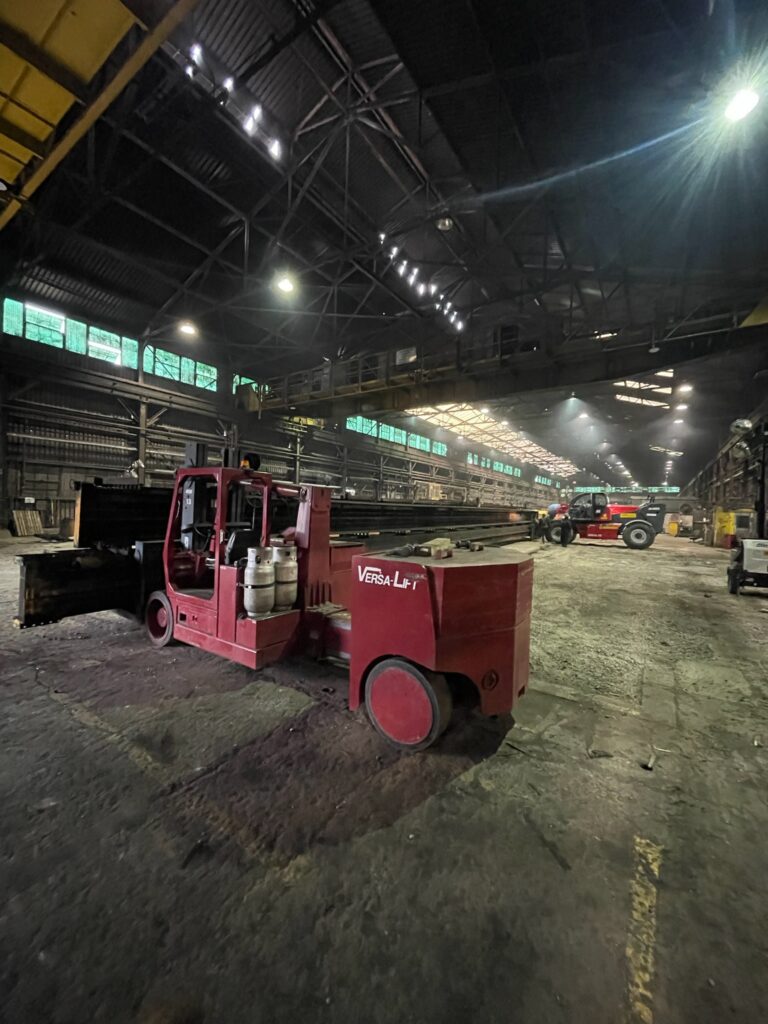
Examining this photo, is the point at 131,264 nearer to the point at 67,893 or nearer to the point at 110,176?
the point at 110,176

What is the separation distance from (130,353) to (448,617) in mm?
18215

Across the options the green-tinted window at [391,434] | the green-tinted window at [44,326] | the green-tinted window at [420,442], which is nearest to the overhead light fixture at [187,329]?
the green-tinted window at [44,326]

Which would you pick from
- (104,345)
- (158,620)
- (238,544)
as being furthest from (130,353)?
(238,544)

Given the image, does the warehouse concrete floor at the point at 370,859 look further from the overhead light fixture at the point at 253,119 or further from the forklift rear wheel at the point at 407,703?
the overhead light fixture at the point at 253,119

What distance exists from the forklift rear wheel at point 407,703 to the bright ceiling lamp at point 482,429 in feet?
62.8

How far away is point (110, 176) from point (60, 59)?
9394 mm

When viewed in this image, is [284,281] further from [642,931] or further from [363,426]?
[642,931]

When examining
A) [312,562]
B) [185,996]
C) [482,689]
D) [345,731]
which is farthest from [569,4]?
[185,996]

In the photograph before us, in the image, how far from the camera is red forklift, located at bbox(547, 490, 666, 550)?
16.0m

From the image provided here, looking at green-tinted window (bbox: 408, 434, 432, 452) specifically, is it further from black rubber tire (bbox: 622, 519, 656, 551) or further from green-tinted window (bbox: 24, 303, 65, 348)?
green-tinted window (bbox: 24, 303, 65, 348)

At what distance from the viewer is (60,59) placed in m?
3.18

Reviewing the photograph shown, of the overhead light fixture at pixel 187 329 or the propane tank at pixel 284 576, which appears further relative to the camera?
the overhead light fixture at pixel 187 329

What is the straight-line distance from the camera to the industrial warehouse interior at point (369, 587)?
4.65 feet

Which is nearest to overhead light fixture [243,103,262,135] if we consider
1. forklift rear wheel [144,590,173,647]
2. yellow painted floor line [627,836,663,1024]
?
forklift rear wheel [144,590,173,647]
